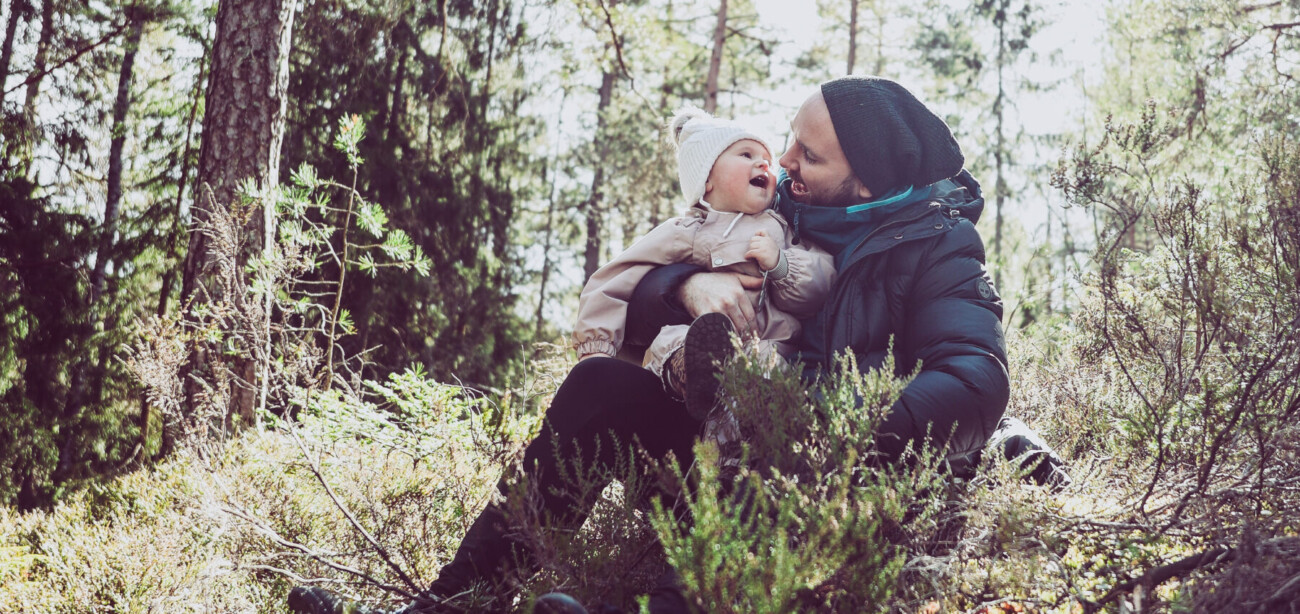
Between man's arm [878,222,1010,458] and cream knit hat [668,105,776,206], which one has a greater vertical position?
cream knit hat [668,105,776,206]

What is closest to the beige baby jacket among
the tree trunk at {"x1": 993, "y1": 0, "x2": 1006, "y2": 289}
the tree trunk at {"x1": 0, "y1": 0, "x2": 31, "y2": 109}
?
the tree trunk at {"x1": 0, "y1": 0, "x2": 31, "y2": 109}

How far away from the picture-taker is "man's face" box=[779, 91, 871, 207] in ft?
9.20

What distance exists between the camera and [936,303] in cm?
244

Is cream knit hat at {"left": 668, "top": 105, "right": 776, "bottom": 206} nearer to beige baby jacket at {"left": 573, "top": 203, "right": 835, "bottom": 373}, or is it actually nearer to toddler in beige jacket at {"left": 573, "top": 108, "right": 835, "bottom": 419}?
toddler in beige jacket at {"left": 573, "top": 108, "right": 835, "bottom": 419}

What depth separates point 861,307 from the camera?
251cm

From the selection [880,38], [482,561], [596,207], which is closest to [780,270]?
[482,561]

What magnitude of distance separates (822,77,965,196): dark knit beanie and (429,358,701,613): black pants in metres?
0.95

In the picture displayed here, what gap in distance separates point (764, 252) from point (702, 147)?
57cm

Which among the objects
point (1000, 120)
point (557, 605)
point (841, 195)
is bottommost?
point (557, 605)

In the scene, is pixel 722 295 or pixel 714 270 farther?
pixel 714 270

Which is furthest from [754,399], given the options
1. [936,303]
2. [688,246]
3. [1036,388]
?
[1036,388]

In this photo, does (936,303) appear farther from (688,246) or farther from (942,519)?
(688,246)

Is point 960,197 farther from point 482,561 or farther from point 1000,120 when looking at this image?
point 1000,120

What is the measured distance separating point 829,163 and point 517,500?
1.45 meters
